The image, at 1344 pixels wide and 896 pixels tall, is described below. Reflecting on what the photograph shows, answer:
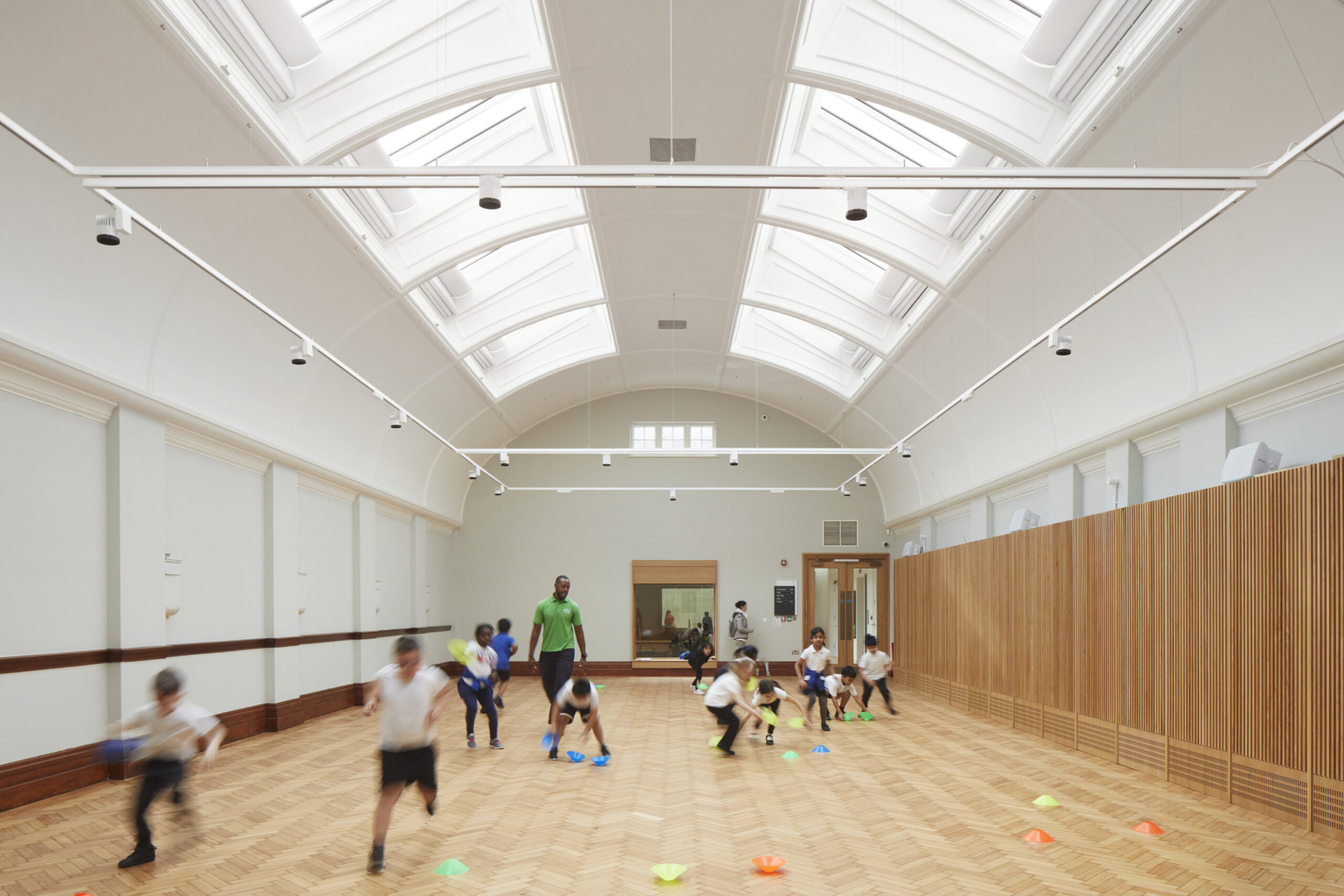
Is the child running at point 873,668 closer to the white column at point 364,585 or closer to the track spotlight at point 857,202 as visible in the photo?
the white column at point 364,585

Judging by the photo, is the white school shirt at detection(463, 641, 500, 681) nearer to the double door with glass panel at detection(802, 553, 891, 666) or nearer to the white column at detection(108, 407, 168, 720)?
the white column at detection(108, 407, 168, 720)

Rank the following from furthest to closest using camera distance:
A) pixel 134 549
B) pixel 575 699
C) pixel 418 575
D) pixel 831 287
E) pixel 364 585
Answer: pixel 418 575 < pixel 364 585 < pixel 831 287 < pixel 575 699 < pixel 134 549

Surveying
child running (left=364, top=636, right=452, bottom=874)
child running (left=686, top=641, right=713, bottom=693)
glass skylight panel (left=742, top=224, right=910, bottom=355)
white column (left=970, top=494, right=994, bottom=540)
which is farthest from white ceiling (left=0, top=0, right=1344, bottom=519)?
child running (left=686, top=641, right=713, bottom=693)

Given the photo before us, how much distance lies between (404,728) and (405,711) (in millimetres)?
104

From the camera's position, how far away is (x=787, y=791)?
8148 millimetres

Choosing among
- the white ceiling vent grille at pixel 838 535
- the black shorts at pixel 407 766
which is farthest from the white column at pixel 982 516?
the black shorts at pixel 407 766

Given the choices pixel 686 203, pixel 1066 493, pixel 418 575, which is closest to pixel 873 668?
pixel 1066 493


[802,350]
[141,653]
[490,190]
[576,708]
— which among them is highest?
[802,350]

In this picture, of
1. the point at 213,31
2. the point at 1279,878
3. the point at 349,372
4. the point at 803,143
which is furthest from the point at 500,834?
the point at 803,143

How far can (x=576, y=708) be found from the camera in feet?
30.5

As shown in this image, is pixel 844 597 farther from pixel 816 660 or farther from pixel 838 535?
pixel 816 660

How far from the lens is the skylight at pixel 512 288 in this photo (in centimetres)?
1462

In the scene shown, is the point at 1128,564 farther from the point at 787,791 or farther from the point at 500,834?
the point at 500,834

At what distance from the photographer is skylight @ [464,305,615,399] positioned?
61.8 feet
